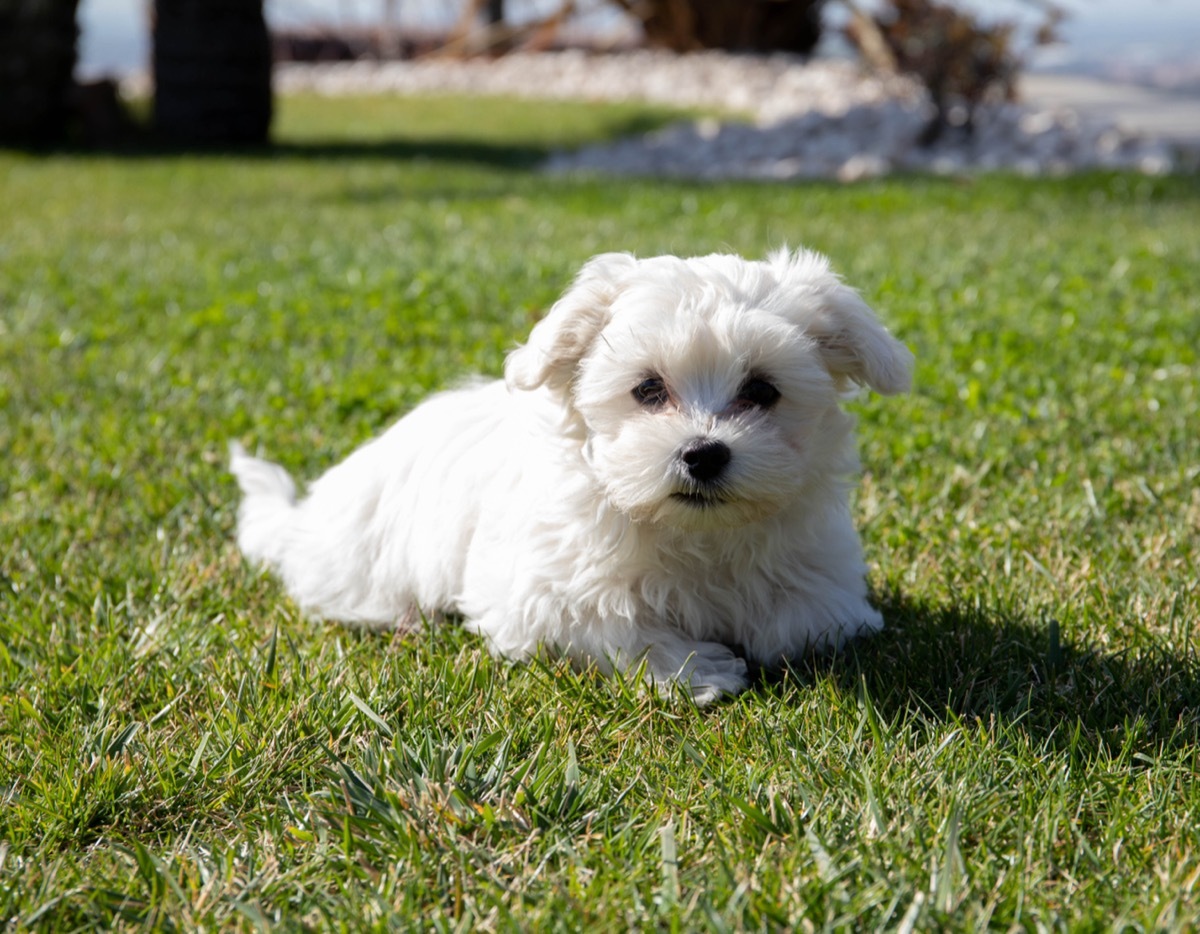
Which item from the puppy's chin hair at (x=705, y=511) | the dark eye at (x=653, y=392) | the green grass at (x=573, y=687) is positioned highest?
the dark eye at (x=653, y=392)

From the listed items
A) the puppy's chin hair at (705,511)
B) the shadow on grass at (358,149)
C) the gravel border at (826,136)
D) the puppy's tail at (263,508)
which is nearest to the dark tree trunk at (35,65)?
the shadow on grass at (358,149)

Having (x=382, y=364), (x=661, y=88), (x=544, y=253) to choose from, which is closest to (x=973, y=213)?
(x=544, y=253)

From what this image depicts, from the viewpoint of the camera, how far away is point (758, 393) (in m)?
3.20

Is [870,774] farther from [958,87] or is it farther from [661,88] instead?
[661,88]

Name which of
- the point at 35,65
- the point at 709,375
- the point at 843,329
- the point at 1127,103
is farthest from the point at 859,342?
the point at 1127,103

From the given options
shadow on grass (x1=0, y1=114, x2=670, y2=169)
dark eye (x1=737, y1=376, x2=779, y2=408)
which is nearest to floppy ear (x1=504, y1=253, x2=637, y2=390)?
dark eye (x1=737, y1=376, x2=779, y2=408)

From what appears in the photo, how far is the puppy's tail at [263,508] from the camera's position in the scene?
4266mm

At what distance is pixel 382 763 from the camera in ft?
9.32

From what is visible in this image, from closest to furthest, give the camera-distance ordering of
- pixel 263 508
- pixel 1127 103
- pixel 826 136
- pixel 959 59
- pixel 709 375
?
pixel 709 375, pixel 263 508, pixel 959 59, pixel 826 136, pixel 1127 103

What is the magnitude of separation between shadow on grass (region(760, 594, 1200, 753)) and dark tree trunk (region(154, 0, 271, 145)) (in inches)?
581

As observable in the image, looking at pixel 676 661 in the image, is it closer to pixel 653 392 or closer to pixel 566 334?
pixel 653 392

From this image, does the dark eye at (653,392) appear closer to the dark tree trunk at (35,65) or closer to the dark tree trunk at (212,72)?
the dark tree trunk at (212,72)

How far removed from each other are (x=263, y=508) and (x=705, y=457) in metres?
2.03

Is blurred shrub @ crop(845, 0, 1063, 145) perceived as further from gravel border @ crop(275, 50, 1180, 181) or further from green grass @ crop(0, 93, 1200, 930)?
green grass @ crop(0, 93, 1200, 930)
